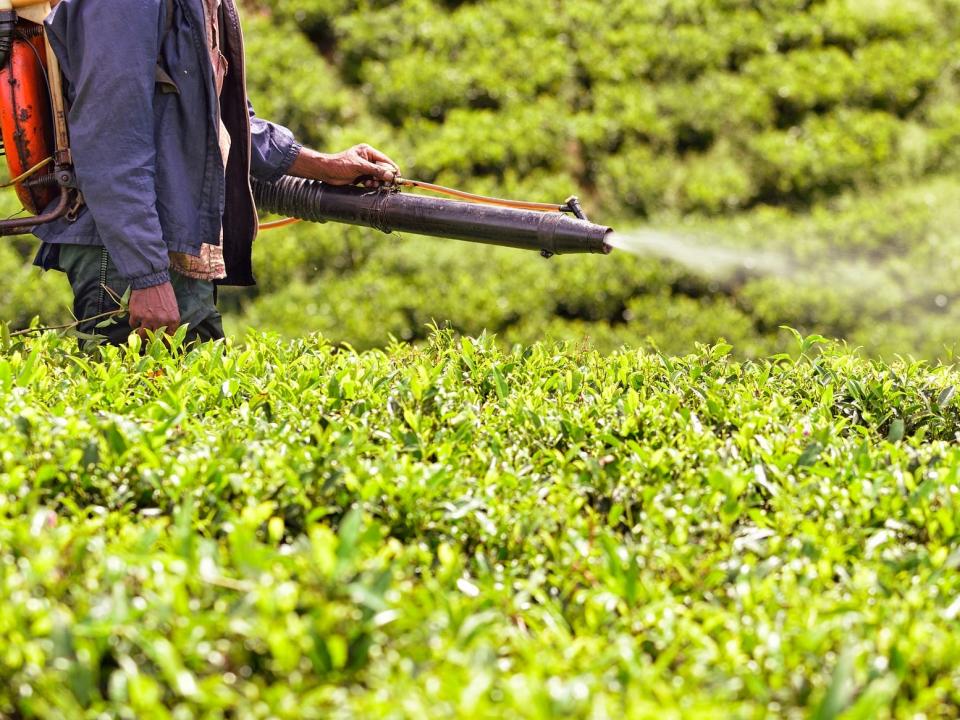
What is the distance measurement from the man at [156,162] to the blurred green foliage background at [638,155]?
11.7ft

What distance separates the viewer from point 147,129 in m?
3.19

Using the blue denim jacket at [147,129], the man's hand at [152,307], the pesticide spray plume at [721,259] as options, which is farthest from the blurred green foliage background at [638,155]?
the man's hand at [152,307]

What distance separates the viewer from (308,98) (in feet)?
26.7

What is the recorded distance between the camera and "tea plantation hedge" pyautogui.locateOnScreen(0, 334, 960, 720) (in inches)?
66.5

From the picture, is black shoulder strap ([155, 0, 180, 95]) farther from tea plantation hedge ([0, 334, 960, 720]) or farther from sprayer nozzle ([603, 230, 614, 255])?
sprayer nozzle ([603, 230, 614, 255])

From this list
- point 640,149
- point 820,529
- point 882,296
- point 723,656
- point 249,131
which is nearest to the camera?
point 723,656

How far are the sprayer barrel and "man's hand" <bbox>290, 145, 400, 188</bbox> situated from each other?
0.11 ft

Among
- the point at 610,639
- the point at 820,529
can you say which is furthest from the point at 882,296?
the point at 610,639

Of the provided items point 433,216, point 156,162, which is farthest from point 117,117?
point 433,216

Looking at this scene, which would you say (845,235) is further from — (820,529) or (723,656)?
(723,656)

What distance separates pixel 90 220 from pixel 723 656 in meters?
2.28

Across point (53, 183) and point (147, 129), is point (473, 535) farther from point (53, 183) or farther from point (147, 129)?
point (53, 183)

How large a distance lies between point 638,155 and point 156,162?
5.10 metres

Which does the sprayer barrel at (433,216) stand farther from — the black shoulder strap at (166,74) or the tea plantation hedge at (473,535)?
the black shoulder strap at (166,74)
